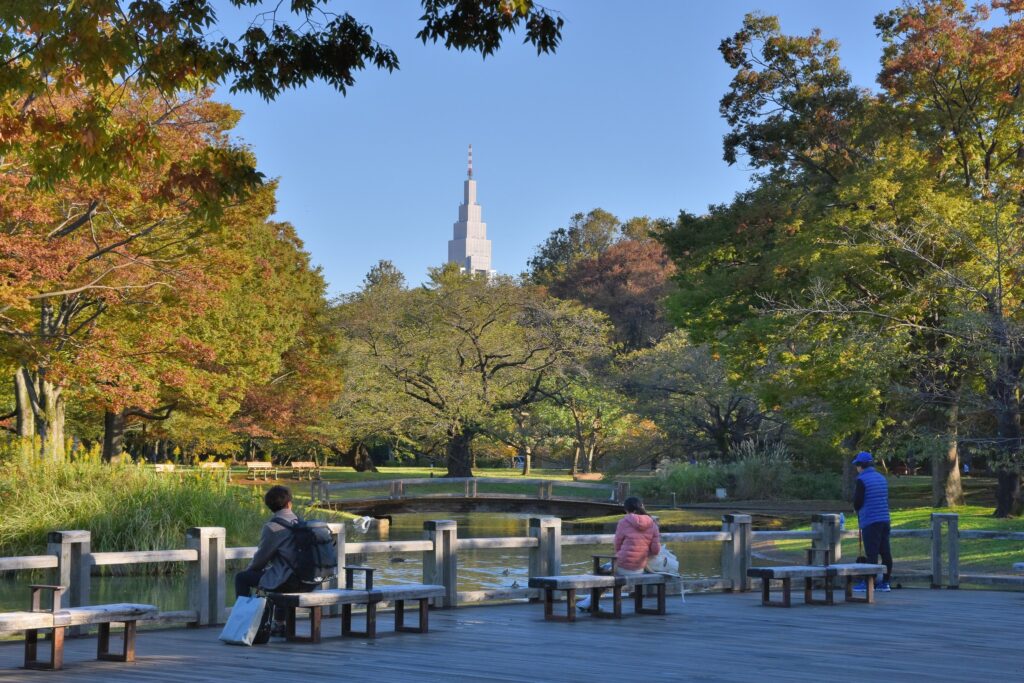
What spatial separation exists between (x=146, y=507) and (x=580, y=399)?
36.4 m

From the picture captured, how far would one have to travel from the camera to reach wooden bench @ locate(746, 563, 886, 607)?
1327cm

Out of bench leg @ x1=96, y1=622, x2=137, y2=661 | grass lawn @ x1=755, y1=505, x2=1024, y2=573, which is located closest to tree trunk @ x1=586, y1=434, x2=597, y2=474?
grass lawn @ x1=755, y1=505, x2=1024, y2=573

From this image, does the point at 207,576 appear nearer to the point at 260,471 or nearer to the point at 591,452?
the point at 260,471

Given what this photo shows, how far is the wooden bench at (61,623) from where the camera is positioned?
27.5 ft

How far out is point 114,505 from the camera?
21.3 meters

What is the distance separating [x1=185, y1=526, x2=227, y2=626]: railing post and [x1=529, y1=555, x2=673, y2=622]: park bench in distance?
283cm

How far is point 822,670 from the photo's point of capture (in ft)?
29.3

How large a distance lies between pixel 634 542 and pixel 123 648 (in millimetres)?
5356

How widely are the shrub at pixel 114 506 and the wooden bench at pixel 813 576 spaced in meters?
10.7

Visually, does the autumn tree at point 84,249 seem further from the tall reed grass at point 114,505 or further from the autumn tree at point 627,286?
Result: the autumn tree at point 627,286

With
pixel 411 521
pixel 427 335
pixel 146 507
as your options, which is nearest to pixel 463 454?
pixel 427 335

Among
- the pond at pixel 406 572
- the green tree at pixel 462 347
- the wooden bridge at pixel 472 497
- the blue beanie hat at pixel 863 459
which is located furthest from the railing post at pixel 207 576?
the green tree at pixel 462 347

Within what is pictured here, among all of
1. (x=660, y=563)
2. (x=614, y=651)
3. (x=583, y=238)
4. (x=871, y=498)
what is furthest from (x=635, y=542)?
(x=583, y=238)

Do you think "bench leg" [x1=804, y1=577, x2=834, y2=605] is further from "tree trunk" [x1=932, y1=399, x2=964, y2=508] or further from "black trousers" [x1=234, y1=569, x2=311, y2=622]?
"tree trunk" [x1=932, y1=399, x2=964, y2=508]
